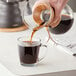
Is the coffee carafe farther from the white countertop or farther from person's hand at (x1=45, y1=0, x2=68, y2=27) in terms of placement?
person's hand at (x1=45, y1=0, x2=68, y2=27)

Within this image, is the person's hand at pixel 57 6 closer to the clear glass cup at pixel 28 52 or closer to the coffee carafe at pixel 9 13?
the clear glass cup at pixel 28 52

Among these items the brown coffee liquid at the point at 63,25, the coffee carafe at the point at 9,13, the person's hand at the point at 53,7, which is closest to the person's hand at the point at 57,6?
the person's hand at the point at 53,7

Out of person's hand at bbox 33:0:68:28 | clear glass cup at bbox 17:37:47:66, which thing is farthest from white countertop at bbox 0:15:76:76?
person's hand at bbox 33:0:68:28

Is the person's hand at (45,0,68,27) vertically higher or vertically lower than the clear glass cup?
higher

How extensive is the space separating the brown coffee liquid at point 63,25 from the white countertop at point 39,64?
110 millimetres

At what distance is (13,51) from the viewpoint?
153 cm

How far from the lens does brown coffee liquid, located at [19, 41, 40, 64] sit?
1.36 metres

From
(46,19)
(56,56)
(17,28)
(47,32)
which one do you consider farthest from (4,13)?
(56,56)

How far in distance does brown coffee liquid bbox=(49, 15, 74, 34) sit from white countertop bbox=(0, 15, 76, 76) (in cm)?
11

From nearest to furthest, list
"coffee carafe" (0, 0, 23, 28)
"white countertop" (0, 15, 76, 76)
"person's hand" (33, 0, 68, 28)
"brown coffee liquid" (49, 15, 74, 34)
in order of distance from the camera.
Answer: "white countertop" (0, 15, 76, 76) → "person's hand" (33, 0, 68, 28) → "brown coffee liquid" (49, 15, 74, 34) → "coffee carafe" (0, 0, 23, 28)

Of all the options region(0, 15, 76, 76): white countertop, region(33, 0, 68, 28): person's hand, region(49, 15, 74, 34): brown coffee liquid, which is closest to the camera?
region(0, 15, 76, 76): white countertop

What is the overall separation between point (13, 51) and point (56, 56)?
195 mm

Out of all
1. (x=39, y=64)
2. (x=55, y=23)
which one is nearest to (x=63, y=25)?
(x=55, y=23)

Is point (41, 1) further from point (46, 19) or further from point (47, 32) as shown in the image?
point (47, 32)
